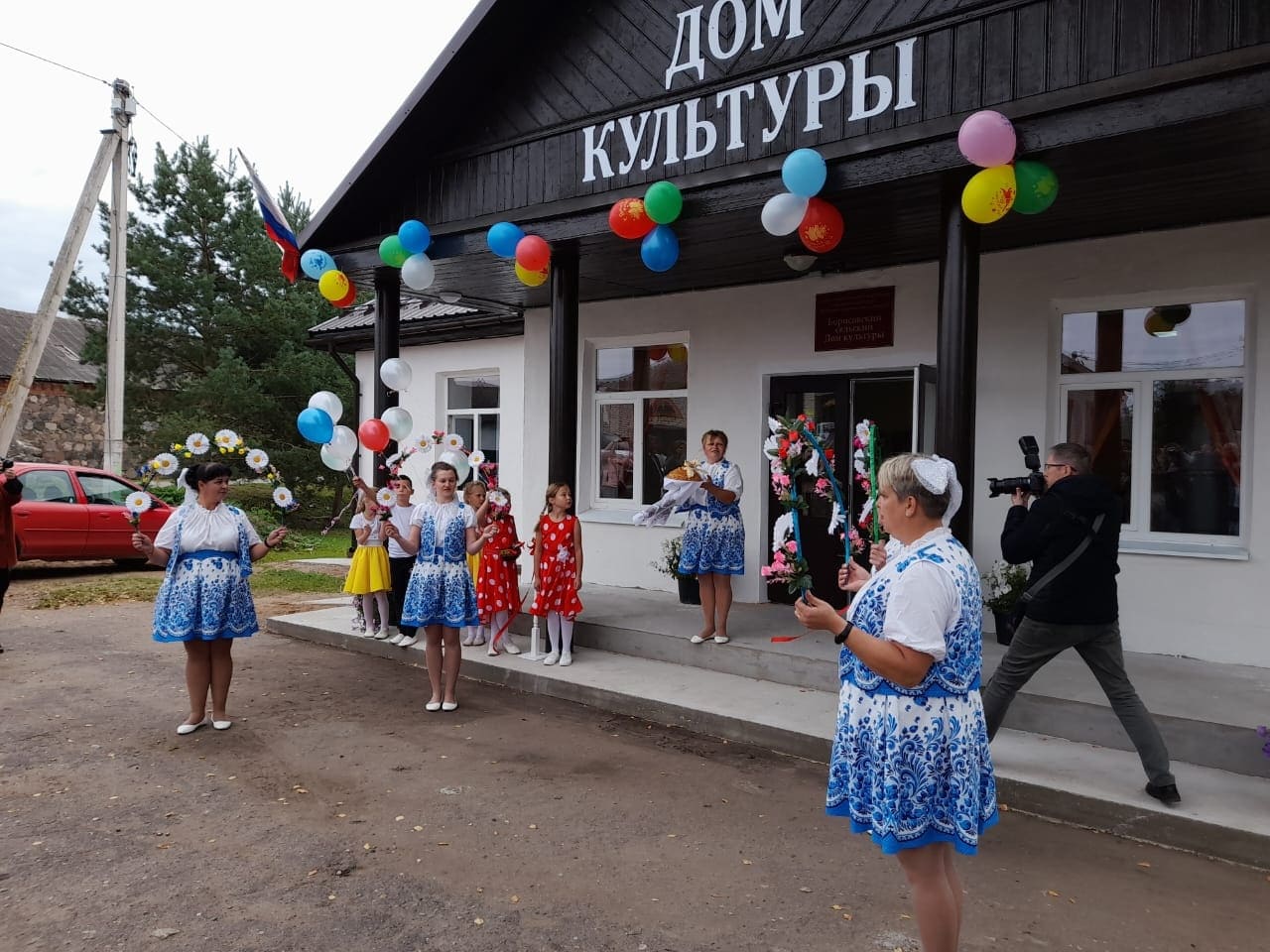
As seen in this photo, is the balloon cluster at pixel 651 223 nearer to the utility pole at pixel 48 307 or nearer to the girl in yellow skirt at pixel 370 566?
the girl in yellow skirt at pixel 370 566

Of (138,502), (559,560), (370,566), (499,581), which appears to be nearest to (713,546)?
(559,560)

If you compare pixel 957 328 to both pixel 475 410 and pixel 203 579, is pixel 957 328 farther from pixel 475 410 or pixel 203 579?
pixel 475 410

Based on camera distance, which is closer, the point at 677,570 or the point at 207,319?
the point at 677,570

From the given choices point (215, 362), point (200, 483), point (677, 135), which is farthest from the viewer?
point (215, 362)

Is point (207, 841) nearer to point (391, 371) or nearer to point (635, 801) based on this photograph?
point (635, 801)

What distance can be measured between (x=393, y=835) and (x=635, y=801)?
117 cm

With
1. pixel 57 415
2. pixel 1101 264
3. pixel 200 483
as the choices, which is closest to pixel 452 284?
pixel 200 483

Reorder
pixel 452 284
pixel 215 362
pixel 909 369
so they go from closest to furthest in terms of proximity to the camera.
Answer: pixel 909 369 < pixel 452 284 < pixel 215 362

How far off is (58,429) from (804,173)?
25859 mm

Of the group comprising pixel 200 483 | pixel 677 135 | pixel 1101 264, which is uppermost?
pixel 677 135

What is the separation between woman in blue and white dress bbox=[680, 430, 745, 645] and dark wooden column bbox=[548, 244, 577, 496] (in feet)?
3.74

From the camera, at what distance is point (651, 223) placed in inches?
240

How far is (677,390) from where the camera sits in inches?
364

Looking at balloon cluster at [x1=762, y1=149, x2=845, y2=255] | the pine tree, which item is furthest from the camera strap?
the pine tree
